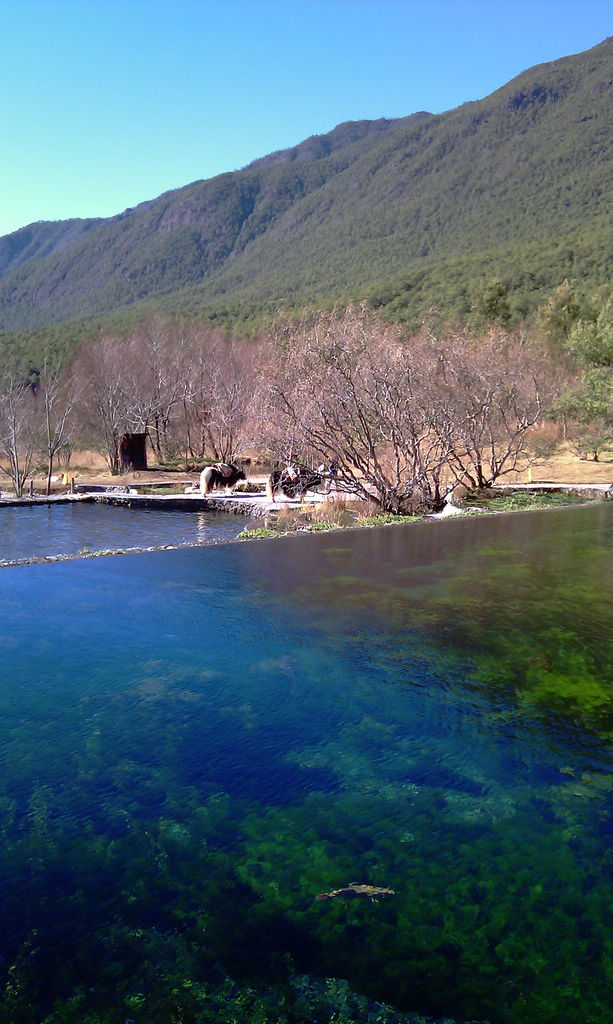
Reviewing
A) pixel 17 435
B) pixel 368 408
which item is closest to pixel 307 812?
pixel 368 408

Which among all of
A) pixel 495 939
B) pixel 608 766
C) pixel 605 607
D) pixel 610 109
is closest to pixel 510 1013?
pixel 495 939

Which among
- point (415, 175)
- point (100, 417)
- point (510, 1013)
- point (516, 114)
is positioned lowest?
point (510, 1013)

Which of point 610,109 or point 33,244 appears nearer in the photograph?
point 610,109

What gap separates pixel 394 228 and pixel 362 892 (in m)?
74.5

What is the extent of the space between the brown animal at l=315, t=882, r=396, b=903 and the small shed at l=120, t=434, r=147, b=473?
2561 cm

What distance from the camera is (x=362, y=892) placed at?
3045 millimetres

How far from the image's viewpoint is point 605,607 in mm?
6941

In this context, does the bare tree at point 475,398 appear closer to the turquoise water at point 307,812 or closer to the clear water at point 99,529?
the clear water at point 99,529

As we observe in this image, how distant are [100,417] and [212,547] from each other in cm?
2223

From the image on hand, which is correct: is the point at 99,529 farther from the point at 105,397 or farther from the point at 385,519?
the point at 105,397

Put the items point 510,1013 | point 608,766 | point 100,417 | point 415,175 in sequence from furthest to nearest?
point 415,175 → point 100,417 → point 608,766 → point 510,1013

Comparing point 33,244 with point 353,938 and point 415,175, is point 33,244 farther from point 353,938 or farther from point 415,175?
point 353,938

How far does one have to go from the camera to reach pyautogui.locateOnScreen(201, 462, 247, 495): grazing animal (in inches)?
840

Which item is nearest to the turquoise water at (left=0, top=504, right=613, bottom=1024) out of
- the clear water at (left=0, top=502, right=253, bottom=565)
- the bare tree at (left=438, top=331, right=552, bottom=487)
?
the clear water at (left=0, top=502, right=253, bottom=565)
